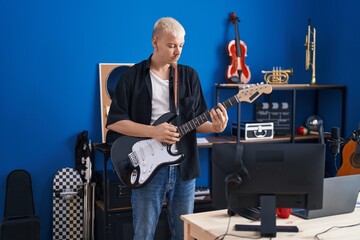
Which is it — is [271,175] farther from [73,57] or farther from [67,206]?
[73,57]

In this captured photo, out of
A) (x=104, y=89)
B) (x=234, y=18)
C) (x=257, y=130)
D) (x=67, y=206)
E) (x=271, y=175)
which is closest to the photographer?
(x=271, y=175)

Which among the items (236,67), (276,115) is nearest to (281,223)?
(236,67)

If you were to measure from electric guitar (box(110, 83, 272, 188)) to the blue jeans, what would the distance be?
4cm

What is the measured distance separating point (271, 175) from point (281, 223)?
0.96 feet

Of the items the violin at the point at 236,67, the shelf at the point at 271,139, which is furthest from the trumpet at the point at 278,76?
the shelf at the point at 271,139

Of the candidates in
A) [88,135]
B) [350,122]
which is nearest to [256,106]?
[350,122]

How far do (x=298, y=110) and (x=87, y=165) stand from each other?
2138 millimetres

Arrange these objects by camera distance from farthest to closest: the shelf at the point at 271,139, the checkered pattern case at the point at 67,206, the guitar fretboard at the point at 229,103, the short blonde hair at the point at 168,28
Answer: the shelf at the point at 271,139 < the checkered pattern case at the point at 67,206 < the guitar fretboard at the point at 229,103 < the short blonde hair at the point at 168,28

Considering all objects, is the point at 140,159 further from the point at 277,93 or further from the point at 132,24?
the point at 277,93

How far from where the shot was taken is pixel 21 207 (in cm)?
311

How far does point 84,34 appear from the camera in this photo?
→ 335cm

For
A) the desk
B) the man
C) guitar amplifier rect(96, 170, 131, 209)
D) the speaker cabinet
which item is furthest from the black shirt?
the speaker cabinet

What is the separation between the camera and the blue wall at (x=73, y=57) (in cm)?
319

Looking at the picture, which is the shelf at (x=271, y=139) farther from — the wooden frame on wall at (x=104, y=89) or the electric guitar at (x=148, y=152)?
the electric guitar at (x=148, y=152)
